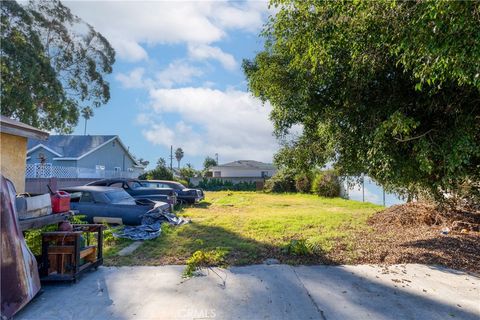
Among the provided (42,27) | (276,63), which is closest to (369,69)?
(276,63)

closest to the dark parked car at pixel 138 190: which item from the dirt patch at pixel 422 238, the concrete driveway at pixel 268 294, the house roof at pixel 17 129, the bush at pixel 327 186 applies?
the house roof at pixel 17 129

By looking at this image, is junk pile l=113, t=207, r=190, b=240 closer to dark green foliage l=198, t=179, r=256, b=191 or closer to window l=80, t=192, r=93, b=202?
window l=80, t=192, r=93, b=202

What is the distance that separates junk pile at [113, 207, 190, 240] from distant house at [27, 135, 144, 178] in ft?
43.6

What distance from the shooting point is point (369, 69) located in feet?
18.7

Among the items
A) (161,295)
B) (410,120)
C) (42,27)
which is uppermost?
(42,27)

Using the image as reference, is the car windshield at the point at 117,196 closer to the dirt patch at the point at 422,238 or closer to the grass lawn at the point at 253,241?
the grass lawn at the point at 253,241

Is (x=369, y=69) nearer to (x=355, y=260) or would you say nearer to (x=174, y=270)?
(x=355, y=260)

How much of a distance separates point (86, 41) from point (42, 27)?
260 centimetres

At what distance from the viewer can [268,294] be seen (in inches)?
184

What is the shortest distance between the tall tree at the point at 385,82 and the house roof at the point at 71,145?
73.0ft

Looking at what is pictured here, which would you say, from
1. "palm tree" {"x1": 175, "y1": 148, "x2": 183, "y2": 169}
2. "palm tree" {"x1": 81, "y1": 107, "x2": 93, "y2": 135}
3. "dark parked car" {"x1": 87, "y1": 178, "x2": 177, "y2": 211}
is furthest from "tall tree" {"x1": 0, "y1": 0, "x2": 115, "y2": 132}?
"palm tree" {"x1": 175, "y1": 148, "x2": 183, "y2": 169}

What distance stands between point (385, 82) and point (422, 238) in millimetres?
4087

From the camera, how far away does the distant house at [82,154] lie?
2553cm

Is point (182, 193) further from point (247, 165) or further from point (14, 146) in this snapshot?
point (247, 165)
